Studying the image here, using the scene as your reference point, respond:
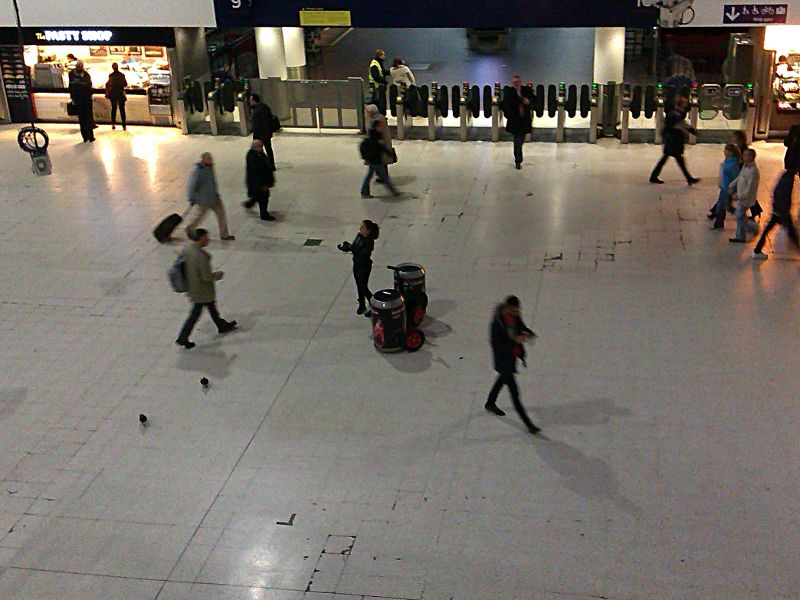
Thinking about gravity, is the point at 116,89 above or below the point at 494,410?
above

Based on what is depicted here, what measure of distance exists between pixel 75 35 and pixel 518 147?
33.3 ft

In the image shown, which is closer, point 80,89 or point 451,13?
point 451,13

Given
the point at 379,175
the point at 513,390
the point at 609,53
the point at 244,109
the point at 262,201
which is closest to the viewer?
the point at 513,390

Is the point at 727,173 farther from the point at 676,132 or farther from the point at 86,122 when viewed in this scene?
the point at 86,122

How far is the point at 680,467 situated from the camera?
9078 millimetres

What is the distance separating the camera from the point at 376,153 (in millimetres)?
15789

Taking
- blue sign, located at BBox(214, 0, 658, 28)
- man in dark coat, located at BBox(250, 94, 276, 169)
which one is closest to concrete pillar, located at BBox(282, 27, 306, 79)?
blue sign, located at BBox(214, 0, 658, 28)

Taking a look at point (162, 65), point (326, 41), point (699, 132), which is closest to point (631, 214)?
point (699, 132)

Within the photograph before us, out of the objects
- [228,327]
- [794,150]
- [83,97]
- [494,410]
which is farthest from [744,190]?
[83,97]

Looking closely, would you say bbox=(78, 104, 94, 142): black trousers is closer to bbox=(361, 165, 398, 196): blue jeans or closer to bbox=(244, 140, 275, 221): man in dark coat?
bbox=(244, 140, 275, 221): man in dark coat

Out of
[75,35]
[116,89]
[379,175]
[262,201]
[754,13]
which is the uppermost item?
[75,35]

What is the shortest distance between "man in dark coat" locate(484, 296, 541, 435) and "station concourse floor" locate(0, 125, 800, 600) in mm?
531

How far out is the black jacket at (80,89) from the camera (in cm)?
1972

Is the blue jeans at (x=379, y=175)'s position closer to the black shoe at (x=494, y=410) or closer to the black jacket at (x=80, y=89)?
the black shoe at (x=494, y=410)
